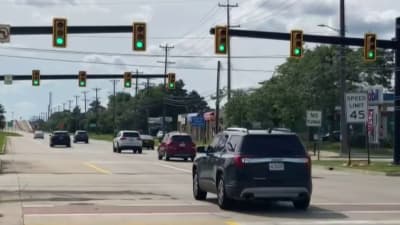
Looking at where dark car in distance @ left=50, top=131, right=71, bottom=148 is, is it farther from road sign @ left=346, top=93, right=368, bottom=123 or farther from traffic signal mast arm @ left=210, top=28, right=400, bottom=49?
traffic signal mast arm @ left=210, top=28, right=400, bottom=49

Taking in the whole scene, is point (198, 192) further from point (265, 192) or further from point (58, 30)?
point (58, 30)

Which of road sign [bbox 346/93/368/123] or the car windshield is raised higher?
road sign [bbox 346/93/368/123]

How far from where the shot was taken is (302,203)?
57.5 feet

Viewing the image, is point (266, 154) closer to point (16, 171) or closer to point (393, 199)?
point (393, 199)

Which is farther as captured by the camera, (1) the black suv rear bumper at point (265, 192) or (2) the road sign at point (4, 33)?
(2) the road sign at point (4, 33)

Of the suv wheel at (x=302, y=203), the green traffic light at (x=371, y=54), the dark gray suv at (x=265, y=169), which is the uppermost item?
the green traffic light at (x=371, y=54)

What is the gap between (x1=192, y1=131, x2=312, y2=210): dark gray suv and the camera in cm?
1689

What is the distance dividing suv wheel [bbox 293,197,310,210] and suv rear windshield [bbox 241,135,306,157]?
37.6 inches

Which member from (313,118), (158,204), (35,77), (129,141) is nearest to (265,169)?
(158,204)

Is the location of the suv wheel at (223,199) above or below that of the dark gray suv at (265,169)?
below

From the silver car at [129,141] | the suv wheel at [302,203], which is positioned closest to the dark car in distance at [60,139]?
the silver car at [129,141]

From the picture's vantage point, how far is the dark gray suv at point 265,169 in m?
16.9

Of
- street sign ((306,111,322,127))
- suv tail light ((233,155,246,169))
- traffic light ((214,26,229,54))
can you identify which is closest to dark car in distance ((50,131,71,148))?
street sign ((306,111,322,127))

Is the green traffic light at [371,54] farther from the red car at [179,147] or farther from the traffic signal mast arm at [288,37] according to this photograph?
the red car at [179,147]
